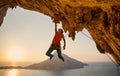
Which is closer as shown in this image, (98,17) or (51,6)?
(98,17)

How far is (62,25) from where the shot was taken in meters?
14.5

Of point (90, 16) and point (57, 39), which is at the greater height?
point (90, 16)

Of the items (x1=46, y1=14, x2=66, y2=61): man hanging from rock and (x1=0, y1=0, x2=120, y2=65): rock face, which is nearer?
(x1=0, y1=0, x2=120, y2=65): rock face

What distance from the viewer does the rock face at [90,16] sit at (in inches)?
423

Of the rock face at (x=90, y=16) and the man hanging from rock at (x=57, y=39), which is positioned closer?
the rock face at (x=90, y=16)

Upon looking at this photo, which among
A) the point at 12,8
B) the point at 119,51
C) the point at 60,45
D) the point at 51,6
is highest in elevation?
the point at 12,8

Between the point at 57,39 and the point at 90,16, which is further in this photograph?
the point at 57,39

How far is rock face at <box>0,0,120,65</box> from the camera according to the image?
35.3 ft

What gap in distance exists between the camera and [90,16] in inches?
487

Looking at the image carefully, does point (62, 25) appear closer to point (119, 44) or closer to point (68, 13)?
point (68, 13)

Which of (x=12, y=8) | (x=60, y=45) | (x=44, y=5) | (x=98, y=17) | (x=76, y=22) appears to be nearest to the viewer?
(x=98, y=17)

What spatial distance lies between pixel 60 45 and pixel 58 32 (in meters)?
1.20

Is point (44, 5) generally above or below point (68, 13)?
above

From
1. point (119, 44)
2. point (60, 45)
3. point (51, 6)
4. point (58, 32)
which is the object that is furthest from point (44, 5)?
point (119, 44)
